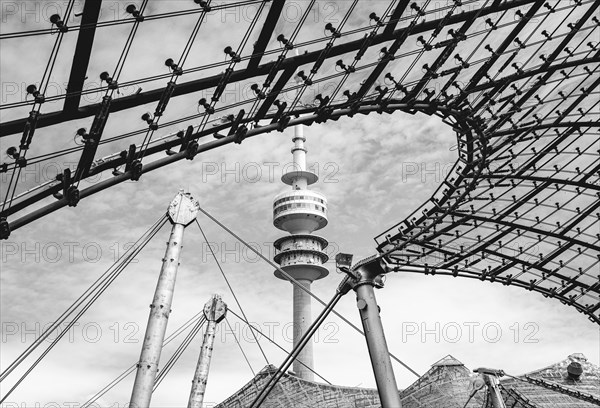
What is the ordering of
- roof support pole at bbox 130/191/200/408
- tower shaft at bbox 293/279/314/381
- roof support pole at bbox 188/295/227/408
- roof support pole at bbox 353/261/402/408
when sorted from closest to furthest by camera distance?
roof support pole at bbox 353/261/402/408, roof support pole at bbox 130/191/200/408, roof support pole at bbox 188/295/227/408, tower shaft at bbox 293/279/314/381

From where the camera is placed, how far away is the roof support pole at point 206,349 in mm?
24378

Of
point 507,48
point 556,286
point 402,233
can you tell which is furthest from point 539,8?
point 556,286

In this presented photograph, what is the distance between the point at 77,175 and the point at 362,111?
12.3 m

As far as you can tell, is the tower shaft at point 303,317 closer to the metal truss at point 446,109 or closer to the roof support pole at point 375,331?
the metal truss at point 446,109

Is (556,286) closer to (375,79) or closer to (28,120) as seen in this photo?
(375,79)

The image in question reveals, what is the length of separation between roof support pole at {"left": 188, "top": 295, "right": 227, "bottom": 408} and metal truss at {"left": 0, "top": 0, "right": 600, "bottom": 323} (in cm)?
818

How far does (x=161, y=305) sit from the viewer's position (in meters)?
19.7

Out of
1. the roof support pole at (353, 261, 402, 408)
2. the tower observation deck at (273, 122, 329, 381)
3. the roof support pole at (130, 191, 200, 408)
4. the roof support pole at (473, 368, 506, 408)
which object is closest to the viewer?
the roof support pole at (353, 261, 402, 408)

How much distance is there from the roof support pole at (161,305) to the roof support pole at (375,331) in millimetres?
8908

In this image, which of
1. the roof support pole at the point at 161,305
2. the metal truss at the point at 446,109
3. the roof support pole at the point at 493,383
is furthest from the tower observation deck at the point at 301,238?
the roof support pole at the point at 161,305

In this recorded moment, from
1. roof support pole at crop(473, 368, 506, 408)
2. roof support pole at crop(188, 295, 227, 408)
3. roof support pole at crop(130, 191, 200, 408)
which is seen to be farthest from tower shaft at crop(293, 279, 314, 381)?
roof support pole at crop(130, 191, 200, 408)

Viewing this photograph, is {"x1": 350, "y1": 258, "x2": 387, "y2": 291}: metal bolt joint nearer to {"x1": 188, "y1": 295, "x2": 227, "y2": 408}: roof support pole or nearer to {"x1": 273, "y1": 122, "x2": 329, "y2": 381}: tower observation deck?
{"x1": 188, "y1": 295, "x2": 227, "y2": 408}: roof support pole

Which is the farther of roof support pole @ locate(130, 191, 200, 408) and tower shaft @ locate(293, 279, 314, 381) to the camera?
tower shaft @ locate(293, 279, 314, 381)

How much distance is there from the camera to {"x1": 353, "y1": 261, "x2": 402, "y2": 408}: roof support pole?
35.1 ft
